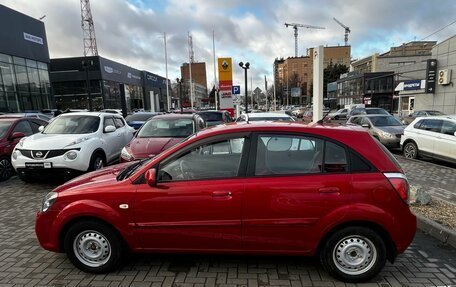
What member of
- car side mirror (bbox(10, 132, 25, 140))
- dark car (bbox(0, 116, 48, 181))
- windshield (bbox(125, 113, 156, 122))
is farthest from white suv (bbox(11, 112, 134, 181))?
windshield (bbox(125, 113, 156, 122))

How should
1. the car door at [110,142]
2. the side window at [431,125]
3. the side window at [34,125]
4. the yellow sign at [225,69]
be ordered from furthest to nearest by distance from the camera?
the yellow sign at [225,69]
the side window at [431,125]
the side window at [34,125]
the car door at [110,142]

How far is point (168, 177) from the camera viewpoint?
11.3 ft

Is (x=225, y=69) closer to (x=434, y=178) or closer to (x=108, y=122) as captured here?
(x=108, y=122)

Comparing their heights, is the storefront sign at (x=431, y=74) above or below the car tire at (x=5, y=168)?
above

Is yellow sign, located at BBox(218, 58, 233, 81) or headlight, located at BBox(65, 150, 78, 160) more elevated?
yellow sign, located at BBox(218, 58, 233, 81)

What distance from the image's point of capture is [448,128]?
31.6 ft

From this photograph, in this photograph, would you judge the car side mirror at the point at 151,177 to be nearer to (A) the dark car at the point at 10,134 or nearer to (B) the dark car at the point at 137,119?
(A) the dark car at the point at 10,134

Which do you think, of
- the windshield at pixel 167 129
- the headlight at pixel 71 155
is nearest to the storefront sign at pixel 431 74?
the windshield at pixel 167 129

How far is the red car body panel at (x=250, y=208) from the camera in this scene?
10.5ft

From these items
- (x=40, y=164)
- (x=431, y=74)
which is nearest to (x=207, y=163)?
(x=40, y=164)

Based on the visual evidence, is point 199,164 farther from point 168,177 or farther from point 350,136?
point 350,136

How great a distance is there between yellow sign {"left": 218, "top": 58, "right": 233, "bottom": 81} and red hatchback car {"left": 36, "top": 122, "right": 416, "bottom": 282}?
21930 mm

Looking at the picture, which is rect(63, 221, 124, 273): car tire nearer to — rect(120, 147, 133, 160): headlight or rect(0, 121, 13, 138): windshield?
→ rect(120, 147, 133, 160): headlight

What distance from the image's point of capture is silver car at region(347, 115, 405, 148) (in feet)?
41.5
